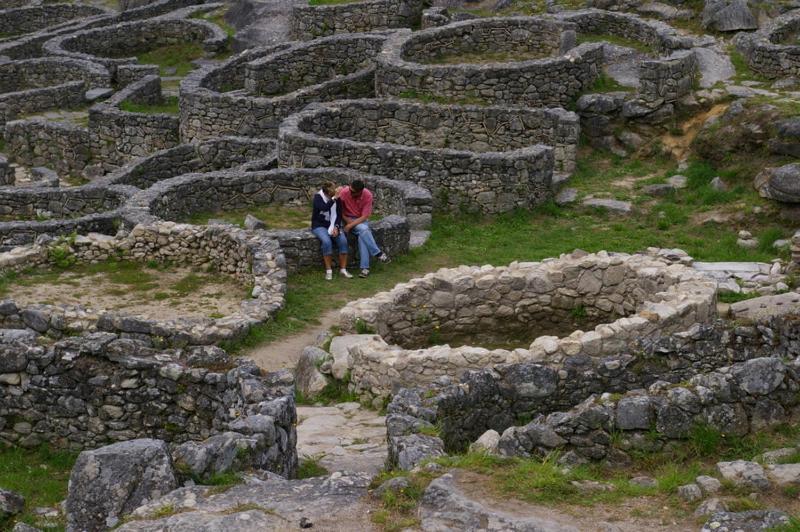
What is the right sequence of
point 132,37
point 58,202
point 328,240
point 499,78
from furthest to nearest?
point 132,37, point 499,78, point 58,202, point 328,240

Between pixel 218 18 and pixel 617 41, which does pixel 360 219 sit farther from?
pixel 218 18

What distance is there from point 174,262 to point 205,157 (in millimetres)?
8309

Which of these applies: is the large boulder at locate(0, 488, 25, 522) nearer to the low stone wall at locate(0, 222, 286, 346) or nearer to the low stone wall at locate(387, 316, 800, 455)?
the low stone wall at locate(387, 316, 800, 455)

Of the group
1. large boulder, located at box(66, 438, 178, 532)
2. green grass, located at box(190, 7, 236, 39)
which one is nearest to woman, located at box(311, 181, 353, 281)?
large boulder, located at box(66, 438, 178, 532)

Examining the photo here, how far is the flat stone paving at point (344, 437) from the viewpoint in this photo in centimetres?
1289

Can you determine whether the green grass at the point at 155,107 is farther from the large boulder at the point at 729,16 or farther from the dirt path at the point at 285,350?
the dirt path at the point at 285,350

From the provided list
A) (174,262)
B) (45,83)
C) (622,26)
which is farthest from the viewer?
(45,83)

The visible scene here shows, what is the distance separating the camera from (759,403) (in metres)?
12.0

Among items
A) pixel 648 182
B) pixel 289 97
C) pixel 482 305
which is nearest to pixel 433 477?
pixel 482 305

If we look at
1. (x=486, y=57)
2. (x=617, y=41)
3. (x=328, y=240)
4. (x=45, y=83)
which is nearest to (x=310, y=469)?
(x=328, y=240)

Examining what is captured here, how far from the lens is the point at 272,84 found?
3541 cm

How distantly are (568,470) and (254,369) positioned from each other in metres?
3.95

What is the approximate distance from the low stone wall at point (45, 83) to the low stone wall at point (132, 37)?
2.12m

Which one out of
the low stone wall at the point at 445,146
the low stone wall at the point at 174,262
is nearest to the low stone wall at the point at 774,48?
the low stone wall at the point at 445,146
